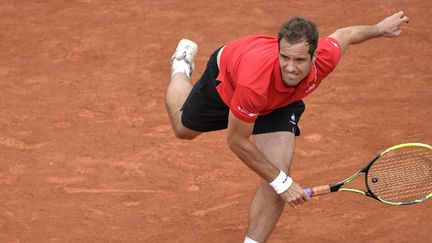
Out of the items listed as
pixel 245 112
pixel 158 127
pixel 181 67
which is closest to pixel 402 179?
pixel 245 112

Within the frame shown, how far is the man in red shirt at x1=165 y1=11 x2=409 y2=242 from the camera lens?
23.0 ft

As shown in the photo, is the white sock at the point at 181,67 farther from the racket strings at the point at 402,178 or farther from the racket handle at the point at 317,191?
the racket handle at the point at 317,191

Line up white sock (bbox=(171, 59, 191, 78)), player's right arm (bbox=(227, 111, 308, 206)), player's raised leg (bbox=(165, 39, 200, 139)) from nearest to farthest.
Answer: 1. player's right arm (bbox=(227, 111, 308, 206))
2. player's raised leg (bbox=(165, 39, 200, 139))
3. white sock (bbox=(171, 59, 191, 78))

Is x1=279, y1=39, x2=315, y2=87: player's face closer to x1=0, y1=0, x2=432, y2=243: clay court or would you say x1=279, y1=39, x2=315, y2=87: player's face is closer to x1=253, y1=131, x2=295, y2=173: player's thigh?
x1=253, y1=131, x2=295, y2=173: player's thigh

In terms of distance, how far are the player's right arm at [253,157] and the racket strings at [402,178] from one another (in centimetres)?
82

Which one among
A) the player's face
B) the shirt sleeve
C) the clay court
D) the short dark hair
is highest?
the short dark hair

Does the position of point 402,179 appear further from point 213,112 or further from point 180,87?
point 180,87

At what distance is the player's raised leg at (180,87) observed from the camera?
839cm

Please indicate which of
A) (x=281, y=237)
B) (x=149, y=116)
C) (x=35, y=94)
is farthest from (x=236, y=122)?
(x=35, y=94)

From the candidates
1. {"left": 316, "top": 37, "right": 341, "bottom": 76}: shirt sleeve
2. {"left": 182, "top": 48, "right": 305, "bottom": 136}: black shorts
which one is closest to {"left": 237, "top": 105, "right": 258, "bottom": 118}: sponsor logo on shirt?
{"left": 182, "top": 48, "right": 305, "bottom": 136}: black shorts

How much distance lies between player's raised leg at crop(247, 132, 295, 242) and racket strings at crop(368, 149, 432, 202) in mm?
728

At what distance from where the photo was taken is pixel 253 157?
23.7 ft

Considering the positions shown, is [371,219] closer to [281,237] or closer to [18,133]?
[281,237]

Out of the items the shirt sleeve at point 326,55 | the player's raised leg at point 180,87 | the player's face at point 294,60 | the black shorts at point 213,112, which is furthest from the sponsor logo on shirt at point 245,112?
the player's raised leg at point 180,87
